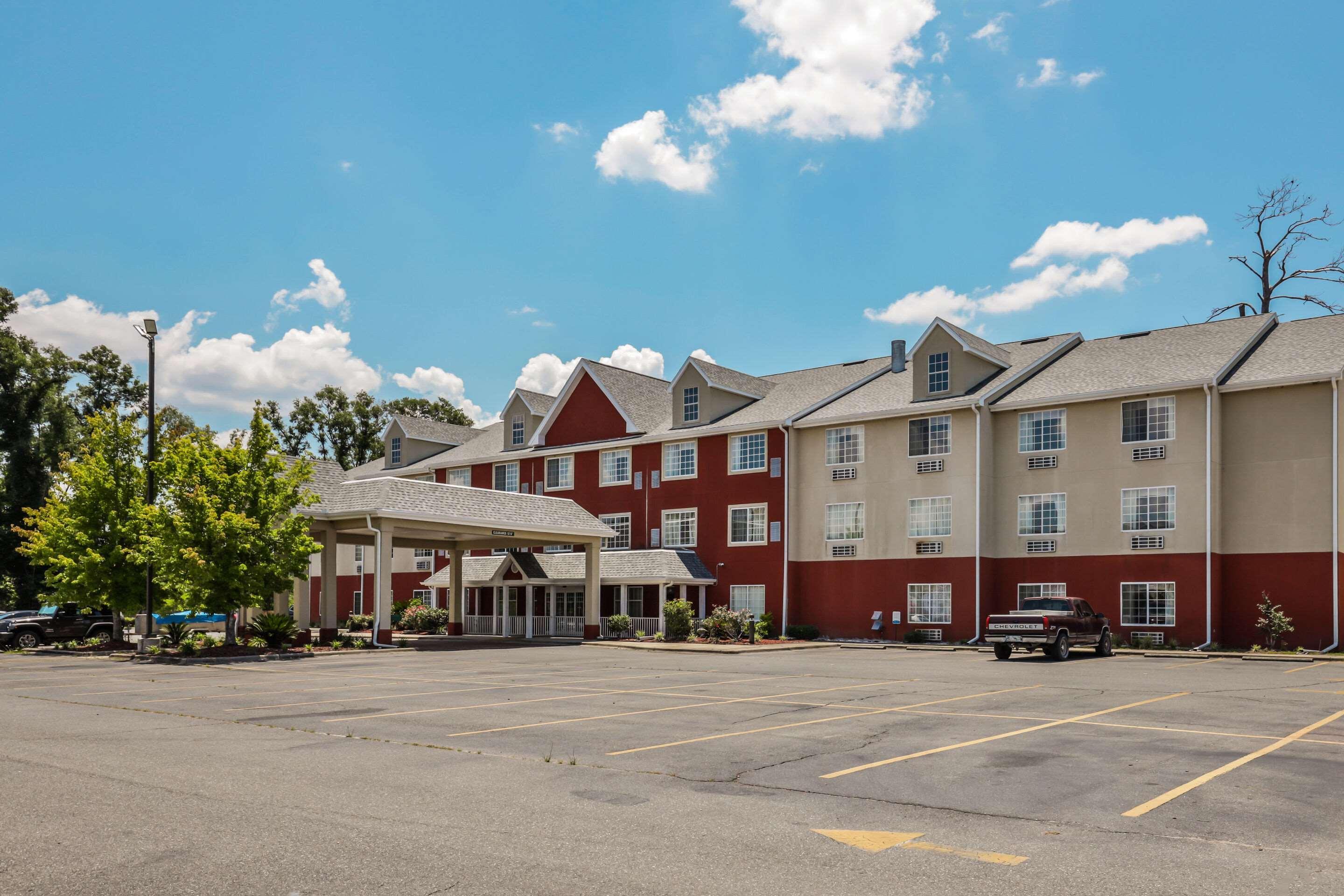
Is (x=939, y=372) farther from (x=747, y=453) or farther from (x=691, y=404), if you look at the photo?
(x=691, y=404)

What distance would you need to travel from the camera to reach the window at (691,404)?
4528 centimetres

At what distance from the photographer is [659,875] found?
22.1 feet

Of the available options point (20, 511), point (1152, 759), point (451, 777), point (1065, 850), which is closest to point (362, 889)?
point (451, 777)

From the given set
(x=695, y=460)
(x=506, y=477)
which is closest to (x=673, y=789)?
(x=695, y=460)

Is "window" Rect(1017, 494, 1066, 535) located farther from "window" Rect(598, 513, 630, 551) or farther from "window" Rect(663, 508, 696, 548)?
"window" Rect(598, 513, 630, 551)

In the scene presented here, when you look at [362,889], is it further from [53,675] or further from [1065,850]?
[53,675]

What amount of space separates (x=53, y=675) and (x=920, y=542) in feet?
91.2

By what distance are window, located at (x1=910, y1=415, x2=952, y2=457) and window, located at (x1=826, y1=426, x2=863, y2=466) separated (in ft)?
7.36

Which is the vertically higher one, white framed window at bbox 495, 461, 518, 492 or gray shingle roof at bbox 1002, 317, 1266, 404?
gray shingle roof at bbox 1002, 317, 1266, 404

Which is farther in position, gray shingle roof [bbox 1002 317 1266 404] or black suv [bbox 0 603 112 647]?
black suv [bbox 0 603 112 647]

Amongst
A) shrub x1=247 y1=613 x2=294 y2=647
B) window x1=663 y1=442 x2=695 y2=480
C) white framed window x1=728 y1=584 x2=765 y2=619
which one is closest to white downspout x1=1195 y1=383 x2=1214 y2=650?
white framed window x1=728 y1=584 x2=765 y2=619

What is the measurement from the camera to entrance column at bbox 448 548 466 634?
43.4 m

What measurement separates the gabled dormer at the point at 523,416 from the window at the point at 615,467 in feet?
16.3

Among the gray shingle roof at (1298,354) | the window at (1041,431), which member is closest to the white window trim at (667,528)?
the window at (1041,431)
